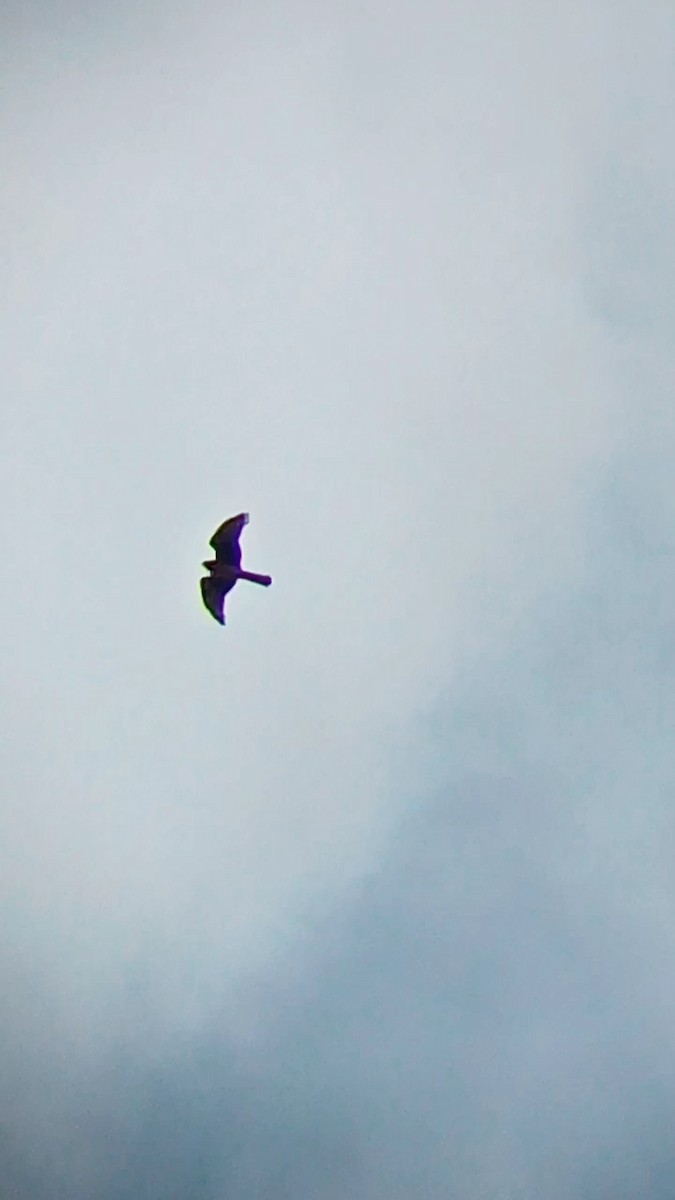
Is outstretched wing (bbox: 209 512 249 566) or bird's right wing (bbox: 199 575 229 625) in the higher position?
outstretched wing (bbox: 209 512 249 566)

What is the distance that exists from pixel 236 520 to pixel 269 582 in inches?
104

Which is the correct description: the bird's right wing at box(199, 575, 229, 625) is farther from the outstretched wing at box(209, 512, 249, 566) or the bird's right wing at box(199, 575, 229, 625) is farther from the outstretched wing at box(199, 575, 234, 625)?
the outstretched wing at box(209, 512, 249, 566)

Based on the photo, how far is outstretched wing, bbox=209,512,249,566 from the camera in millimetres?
61969

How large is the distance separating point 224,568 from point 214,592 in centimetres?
102

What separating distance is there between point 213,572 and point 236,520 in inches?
83.9

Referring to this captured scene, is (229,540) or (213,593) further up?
(229,540)

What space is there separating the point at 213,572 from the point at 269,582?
2.09 m

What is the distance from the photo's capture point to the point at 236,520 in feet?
203

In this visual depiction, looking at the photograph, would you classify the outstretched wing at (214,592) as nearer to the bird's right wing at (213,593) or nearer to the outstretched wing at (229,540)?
the bird's right wing at (213,593)

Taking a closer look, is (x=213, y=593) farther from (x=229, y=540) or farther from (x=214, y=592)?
(x=229, y=540)

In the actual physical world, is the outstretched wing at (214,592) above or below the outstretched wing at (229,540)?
below

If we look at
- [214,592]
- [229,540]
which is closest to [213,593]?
[214,592]

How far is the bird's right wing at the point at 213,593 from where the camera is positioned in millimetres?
62625

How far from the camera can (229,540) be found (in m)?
62.1
